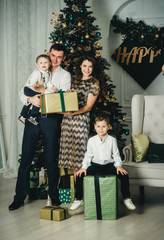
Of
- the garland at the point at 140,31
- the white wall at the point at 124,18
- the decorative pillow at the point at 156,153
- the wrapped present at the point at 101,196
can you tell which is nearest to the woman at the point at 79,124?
the wrapped present at the point at 101,196

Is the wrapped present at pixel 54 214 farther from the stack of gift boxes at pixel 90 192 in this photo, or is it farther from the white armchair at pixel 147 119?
the white armchair at pixel 147 119

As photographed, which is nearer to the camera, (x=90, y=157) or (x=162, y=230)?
(x=162, y=230)

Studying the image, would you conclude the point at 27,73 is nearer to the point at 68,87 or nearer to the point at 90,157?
the point at 68,87

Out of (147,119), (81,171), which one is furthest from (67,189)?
(147,119)

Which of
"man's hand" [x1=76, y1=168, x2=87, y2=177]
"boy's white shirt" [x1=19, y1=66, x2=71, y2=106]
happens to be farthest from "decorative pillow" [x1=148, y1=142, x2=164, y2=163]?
"boy's white shirt" [x1=19, y1=66, x2=71, y2=106]

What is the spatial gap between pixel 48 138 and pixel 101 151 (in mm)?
498

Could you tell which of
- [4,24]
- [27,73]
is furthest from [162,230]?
[4,24]

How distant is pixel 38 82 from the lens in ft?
11.0

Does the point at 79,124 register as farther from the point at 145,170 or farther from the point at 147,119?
the point at 147,119

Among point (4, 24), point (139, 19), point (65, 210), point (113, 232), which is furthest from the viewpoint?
point (139, 19)

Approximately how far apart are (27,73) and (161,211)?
9.23 ft

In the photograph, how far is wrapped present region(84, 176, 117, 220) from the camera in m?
3.01

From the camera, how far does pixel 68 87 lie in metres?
3.43

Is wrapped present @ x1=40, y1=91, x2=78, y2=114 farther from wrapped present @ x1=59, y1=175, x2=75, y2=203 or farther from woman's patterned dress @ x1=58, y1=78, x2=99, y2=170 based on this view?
wrapped present @ x1=59, y1=175, x2=75, y2=203
